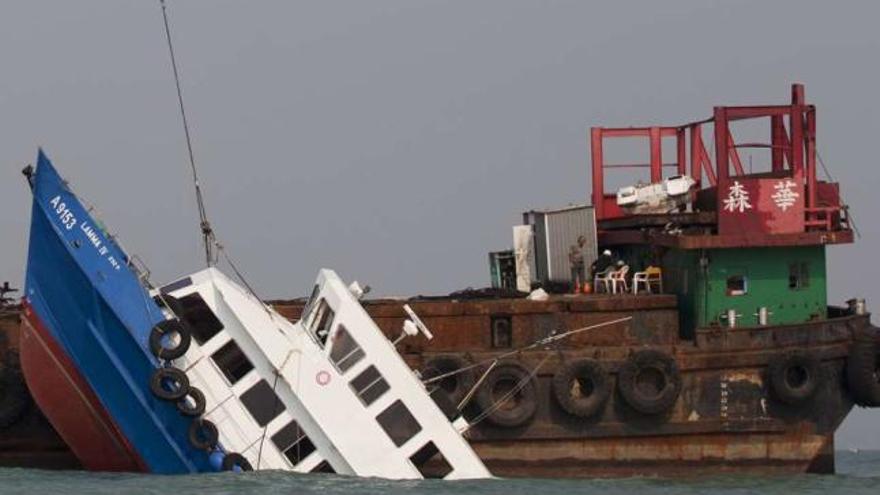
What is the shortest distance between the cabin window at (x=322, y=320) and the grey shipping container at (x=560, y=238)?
4.47m

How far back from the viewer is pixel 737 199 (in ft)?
75.7

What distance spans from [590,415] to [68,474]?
5.50 meters

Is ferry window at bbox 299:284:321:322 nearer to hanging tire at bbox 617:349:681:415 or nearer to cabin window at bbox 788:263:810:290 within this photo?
hanging tire at bbox 617:349:681:415

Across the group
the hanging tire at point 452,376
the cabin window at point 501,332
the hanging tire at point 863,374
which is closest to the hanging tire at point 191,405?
the hanging tire at point 452,376

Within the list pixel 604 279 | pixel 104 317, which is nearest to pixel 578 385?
pixel 604 279

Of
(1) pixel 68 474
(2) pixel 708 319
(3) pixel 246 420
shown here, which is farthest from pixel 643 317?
(1) pixel 68 474

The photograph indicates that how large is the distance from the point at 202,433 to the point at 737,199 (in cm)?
652

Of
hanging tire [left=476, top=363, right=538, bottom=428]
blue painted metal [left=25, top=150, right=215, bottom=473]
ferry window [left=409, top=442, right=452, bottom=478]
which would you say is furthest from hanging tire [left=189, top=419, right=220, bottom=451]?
hanging tire [left=476, top=363, right=538, bottom=428]

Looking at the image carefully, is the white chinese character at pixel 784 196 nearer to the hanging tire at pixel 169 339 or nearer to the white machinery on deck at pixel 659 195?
the white machinery on deck at pixel 659 195

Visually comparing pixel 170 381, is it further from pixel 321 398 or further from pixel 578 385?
pixel 578 385

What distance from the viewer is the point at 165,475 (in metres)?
21.0

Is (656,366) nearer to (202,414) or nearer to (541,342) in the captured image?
(541,342)

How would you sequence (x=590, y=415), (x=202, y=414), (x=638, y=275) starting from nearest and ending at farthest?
1. (x=202, y=414)
2. (x=590, y=415)
3. (x=638, y=275)

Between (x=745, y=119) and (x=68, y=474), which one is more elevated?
(x=745, y=119)
